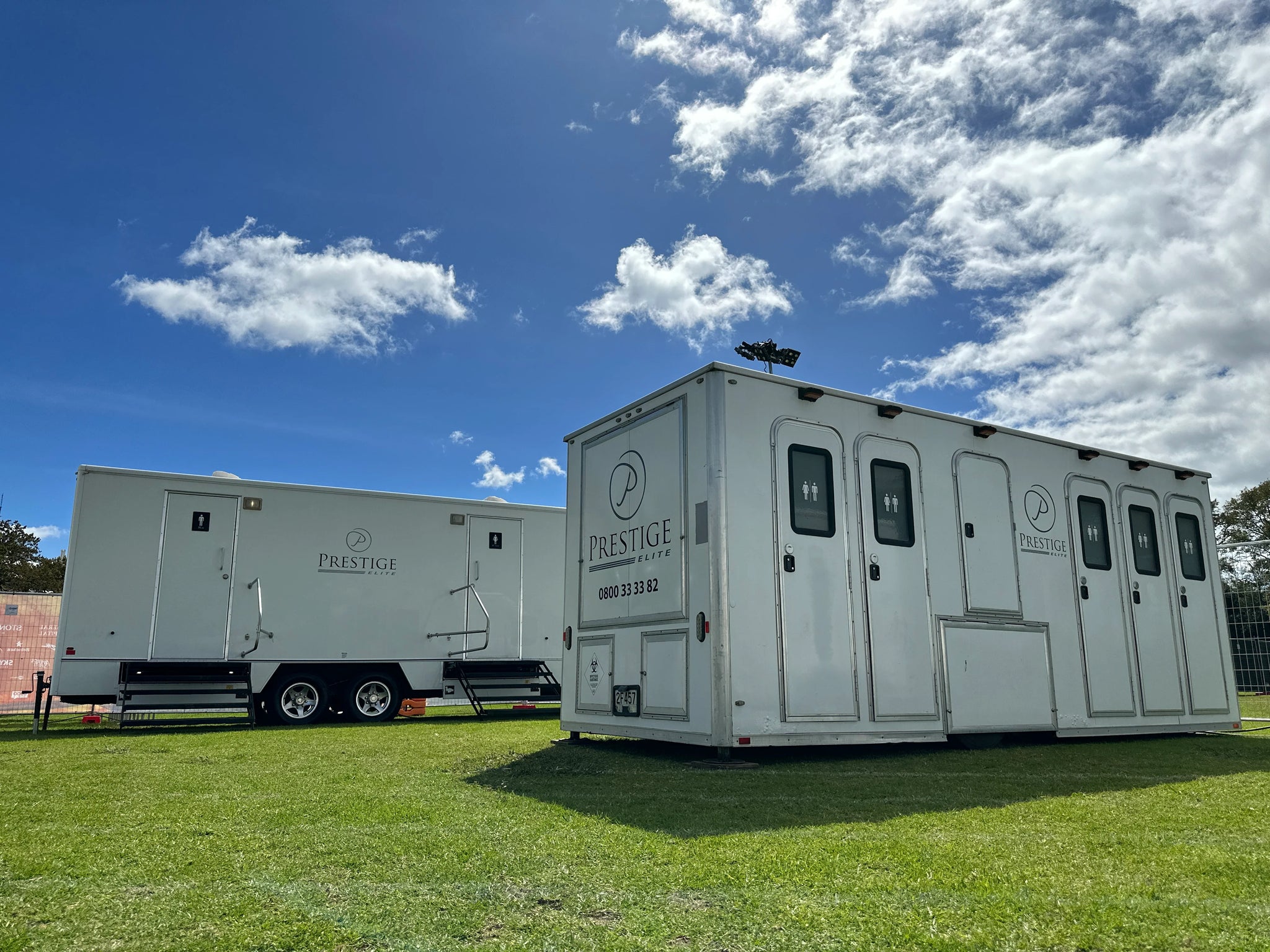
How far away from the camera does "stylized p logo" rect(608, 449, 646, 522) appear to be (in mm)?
7340

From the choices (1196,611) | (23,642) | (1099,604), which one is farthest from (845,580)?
(23,642)

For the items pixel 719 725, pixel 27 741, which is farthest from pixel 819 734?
pixel 27 741

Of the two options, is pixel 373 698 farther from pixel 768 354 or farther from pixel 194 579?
pixel 768 354

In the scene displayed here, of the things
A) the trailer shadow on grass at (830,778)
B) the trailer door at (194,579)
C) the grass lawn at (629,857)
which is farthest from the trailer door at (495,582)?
the grass lawn at (629,857)

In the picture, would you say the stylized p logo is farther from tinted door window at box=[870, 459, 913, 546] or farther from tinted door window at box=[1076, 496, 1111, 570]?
tinted door window at box=[1076, 496, 1111, 570]

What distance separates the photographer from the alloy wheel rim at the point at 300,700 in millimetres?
11562

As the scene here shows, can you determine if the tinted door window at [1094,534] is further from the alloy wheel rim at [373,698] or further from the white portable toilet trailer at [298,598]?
the alloy wheel rim at [373,698]

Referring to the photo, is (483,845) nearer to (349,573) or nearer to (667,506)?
(667,506)

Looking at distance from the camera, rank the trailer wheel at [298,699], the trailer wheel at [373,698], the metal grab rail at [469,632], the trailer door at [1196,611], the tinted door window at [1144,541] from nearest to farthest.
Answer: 1. the tinted door window at [1144,541]
2. the trailer door at [1196,611]
3. the trailer wheel at [298,699]
4. the trailer wheel at [373,698]
5. the metal grab rail at [469,632]

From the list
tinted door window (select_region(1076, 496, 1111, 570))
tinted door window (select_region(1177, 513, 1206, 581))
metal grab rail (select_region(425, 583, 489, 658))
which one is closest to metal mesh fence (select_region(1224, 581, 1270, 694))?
tinted door window (select_region(1177, 513, 1206, 581))

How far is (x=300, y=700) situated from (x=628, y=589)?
6.48 metres

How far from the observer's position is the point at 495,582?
12.9 metres

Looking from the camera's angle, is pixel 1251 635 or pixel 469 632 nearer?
pixel 1251 635

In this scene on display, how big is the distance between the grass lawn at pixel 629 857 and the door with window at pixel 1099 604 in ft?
6.12
